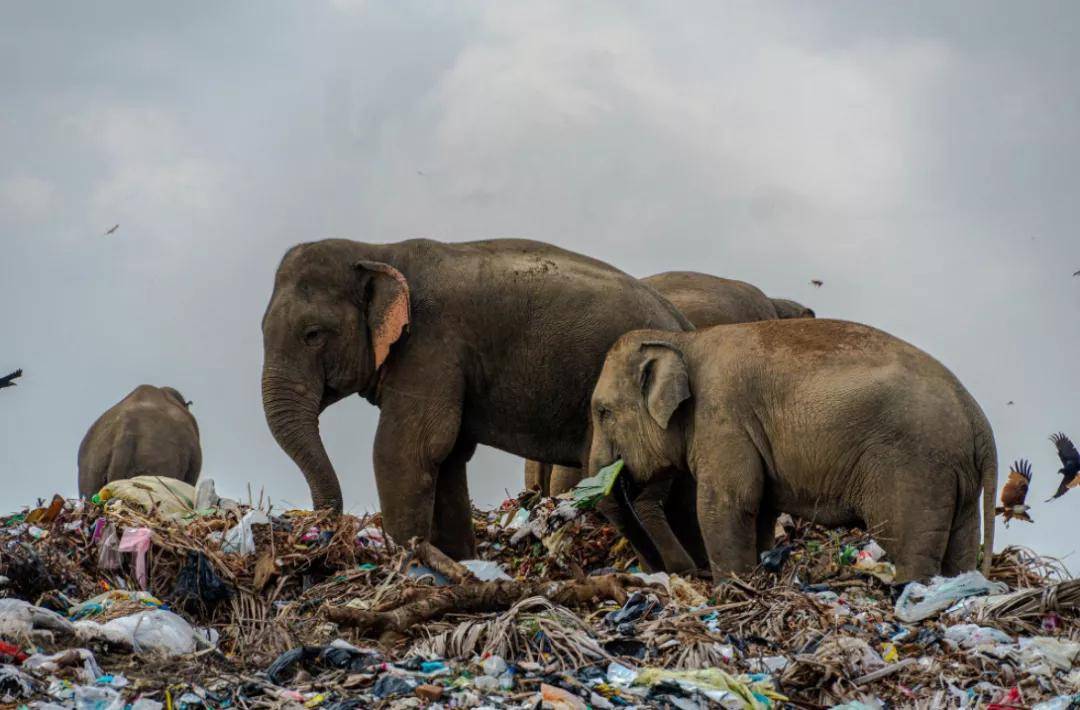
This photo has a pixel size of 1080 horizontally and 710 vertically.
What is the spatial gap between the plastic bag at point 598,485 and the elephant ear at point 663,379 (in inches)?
17.9

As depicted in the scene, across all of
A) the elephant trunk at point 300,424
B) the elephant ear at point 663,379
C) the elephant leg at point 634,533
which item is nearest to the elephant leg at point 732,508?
the elephant ear at point 663,379

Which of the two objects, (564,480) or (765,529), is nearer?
(765,529)

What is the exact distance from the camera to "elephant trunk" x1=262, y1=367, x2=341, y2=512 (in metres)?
12.5

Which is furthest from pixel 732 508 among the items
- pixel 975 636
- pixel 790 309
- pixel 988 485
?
pixel 790 309

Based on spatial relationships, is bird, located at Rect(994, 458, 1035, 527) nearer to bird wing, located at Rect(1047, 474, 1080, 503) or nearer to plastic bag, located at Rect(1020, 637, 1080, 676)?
bird wing, located at Rect(1047, 474, 1080, 503)

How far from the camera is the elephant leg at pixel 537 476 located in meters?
16.1

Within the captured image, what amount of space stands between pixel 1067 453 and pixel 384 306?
5075 mm

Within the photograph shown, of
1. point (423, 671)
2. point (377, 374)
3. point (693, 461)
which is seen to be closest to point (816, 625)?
point (423, 671)

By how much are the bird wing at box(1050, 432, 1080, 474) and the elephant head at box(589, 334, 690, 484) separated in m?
3.24

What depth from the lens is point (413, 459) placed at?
12.2 metres

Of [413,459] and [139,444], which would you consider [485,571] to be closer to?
[413,459]

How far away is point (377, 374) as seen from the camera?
492 inches

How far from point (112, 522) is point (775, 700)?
4.81 meters

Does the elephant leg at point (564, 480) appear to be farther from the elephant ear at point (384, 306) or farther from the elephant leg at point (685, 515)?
the elephant ear at point (384, 306)
